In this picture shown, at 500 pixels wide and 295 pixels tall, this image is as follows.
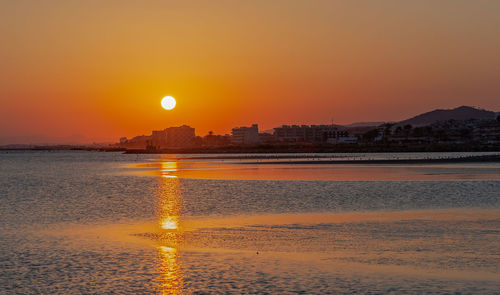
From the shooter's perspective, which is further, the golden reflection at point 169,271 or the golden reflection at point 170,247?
the golden reflection at point 170,247

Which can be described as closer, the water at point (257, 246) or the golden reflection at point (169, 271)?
the golden reflection at point (169, 271)

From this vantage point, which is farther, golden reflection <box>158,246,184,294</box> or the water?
the water

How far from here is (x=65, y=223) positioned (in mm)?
27078

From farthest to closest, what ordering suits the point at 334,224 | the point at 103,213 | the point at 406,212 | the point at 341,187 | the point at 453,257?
1. the point at 341,187
2. the point at 103,213
3. the point at 406,212
4. the point at 334,224
5. the point at 453,257

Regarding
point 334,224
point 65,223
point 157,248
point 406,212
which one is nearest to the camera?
point 157,248

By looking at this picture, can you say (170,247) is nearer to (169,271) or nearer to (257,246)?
(257,246)

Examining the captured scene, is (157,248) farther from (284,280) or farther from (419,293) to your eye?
(419,293)

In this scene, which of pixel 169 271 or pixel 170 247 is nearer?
pixel 169 271

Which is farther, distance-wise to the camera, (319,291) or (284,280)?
(284,280)

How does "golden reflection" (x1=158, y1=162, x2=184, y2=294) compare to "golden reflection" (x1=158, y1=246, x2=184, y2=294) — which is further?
"golden reflection" (x1=158, y1=162, x2=184, y2=294)

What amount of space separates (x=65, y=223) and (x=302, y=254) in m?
13.6

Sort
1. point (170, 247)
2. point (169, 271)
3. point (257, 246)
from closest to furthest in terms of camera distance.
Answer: point (169, 271) → point (257, 246) → point (170, 247)

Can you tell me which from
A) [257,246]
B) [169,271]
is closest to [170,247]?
[257,246]

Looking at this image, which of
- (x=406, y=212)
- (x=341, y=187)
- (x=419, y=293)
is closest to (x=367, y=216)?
(x=406, y=212)
